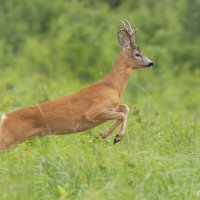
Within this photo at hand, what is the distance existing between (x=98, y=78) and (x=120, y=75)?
11.4 meters

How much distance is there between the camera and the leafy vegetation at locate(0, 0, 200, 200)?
7145mm

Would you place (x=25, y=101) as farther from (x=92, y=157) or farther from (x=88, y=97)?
(x=92, y=157)

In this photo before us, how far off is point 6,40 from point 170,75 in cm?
544

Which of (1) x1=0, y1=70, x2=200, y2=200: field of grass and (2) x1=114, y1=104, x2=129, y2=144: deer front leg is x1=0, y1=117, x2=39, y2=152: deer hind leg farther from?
(2) x1=114, y1=104, x2=129, y2=144: deer front leg

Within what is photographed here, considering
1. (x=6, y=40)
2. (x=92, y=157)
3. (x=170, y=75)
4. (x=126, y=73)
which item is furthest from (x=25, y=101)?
(x=6, y=40)

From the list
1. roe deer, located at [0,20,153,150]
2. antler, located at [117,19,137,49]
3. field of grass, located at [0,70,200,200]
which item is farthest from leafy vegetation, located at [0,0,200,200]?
antler, located at [117,19,137,49]

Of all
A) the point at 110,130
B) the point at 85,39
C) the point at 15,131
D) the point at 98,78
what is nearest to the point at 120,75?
the point at 110,130

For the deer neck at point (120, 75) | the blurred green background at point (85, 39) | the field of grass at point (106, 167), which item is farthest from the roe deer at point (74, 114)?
the blurred green background at point (85, 39)

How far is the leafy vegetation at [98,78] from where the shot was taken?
7.14 meters

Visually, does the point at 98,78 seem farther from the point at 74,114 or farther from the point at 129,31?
the point at 74,114

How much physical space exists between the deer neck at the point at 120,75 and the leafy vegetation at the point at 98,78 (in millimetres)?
179

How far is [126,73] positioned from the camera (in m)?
9.95

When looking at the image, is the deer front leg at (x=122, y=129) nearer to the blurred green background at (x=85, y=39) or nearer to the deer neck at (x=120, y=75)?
the deer neck at (x=120, y=75)

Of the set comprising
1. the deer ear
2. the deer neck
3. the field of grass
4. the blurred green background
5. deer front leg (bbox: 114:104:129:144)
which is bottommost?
the field of grass
